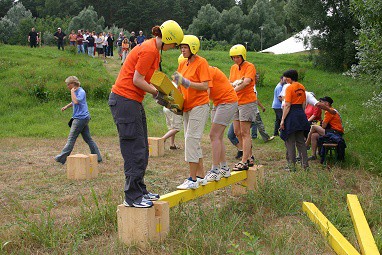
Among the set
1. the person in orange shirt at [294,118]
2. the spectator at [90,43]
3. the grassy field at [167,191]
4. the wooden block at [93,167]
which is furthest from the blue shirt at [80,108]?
the spectator at [90,43]

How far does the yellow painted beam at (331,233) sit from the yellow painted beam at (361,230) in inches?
4.7

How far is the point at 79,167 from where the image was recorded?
9336mm

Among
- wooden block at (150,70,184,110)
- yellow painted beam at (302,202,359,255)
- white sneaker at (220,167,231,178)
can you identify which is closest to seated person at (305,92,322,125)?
white sneaker at (220,167,231,178)

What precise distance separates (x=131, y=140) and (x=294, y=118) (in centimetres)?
469

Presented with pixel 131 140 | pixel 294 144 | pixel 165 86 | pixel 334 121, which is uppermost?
pixel 165 86

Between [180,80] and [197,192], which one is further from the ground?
[180,80]

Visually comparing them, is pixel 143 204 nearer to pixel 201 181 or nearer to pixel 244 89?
pixel 201 181

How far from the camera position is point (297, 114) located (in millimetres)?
9414

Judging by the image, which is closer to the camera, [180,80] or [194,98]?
[180,80]

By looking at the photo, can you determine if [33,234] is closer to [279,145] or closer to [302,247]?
[302,247]

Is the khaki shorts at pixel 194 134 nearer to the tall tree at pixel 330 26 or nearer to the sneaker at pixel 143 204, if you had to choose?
the sneaker at pixel 143 204

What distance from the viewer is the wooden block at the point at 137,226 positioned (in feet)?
17.5

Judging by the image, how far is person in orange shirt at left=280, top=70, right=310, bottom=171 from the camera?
30.8 ft

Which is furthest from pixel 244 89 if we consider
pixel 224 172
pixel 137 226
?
pixel 137 226
